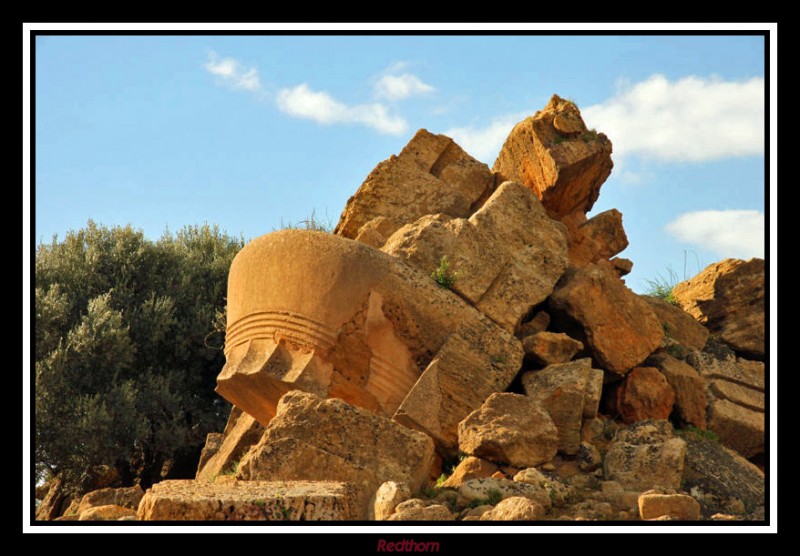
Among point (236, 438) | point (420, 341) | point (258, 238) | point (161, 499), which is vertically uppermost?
point (258, 238)

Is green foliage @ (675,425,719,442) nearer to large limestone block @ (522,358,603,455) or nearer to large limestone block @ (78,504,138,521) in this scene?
large limestone block @ (522,358,603,455)

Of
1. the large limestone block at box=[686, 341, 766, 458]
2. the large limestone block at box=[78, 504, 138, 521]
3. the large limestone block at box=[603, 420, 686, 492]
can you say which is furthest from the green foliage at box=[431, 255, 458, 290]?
the large limestone block at box=[78, 504, 138, 521]

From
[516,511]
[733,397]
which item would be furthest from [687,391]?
[516,511]

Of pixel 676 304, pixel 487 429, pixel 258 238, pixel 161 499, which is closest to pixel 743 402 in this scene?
pixel 676 304

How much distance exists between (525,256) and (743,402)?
2.46 m

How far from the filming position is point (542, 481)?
780 cm

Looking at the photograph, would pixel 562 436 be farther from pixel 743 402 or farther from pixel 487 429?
pixel 743 402

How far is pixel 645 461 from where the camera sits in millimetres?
8578

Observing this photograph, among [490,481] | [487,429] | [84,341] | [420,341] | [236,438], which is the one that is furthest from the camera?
[84,341]

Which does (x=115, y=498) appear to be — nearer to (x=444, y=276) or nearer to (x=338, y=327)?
(x=338, y=327)

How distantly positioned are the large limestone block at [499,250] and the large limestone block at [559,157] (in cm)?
111

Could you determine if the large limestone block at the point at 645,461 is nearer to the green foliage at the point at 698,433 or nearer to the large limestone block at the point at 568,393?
the large limestone block at the point at 568,393

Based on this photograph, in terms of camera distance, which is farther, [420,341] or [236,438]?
[236,438]

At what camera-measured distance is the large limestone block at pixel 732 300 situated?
445 inches
